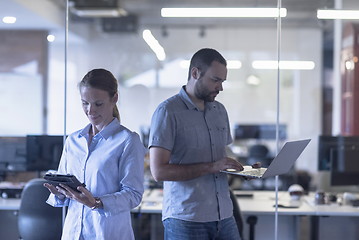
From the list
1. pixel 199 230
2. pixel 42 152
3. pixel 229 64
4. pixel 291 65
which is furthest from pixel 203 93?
pixel 291 65

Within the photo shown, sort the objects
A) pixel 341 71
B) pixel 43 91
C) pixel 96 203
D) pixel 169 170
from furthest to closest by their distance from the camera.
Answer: pixel 43 91 → pixel 341 71 → pixel 169 170 → pixel 96 203

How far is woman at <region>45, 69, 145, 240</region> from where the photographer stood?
2170 mm

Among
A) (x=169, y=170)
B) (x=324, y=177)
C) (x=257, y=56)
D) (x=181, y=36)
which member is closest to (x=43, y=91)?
(x=181, y=36)

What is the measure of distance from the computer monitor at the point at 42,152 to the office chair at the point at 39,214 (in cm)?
41

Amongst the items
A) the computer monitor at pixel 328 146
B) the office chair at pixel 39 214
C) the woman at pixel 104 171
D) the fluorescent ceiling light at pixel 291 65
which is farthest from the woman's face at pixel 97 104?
the fluorescent ceiling light at pixel 291 65

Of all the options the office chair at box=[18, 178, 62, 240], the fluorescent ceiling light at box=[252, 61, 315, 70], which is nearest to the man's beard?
the office chair at box=[18, 178, 62, 240]

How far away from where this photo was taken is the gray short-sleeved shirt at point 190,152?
8.40ft

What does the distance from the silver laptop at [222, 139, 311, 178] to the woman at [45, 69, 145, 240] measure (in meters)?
0.57

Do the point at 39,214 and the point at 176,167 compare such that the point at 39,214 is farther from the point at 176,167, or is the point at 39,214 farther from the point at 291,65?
the point at 291,65

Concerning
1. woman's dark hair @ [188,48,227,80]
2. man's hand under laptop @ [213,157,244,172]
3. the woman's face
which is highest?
woman's dark hair @ [188,48,227,80]

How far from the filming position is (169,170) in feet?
8.21

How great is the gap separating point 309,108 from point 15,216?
22.4ft

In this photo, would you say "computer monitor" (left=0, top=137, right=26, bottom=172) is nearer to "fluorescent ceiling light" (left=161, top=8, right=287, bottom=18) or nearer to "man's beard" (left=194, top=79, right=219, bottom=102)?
"fluorescent ceiling light" (left=161, top=8, right=287, bottom=18)

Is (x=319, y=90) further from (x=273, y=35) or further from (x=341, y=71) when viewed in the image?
(x=341, y=71)
